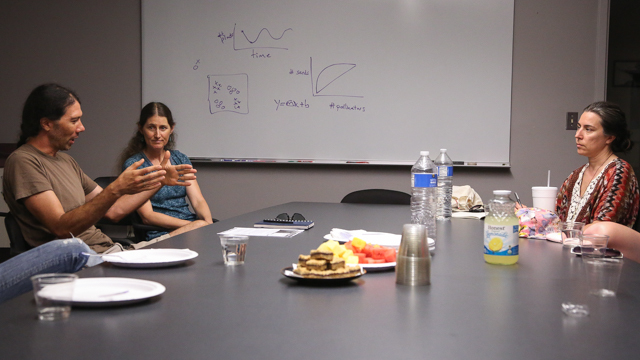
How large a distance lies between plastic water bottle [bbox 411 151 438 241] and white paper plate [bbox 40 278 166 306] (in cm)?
99

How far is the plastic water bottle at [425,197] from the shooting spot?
1745mm

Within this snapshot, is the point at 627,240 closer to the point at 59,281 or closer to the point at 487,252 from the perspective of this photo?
the point at 487,252

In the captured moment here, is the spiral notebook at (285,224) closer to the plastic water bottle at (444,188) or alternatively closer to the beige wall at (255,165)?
the plastic water bottle at (444,188)

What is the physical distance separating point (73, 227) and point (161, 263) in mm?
947

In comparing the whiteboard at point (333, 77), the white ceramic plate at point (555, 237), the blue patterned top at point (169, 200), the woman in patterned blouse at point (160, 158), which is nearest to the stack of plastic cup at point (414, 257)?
the white ceramic plate at point (555, 237)

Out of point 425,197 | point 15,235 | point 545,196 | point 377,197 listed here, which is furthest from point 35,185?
point 545,196

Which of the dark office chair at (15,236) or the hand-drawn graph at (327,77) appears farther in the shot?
the hand-drawn graph at (327,77)

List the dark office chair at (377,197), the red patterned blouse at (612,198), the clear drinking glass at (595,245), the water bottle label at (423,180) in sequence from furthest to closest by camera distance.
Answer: the dark office chair at (377,197) → the red patterned blouse at (612,198) → the water bottle label at (423,180) → the clear drinking glass at (595,245)

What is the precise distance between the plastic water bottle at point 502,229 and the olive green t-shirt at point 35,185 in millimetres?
1592

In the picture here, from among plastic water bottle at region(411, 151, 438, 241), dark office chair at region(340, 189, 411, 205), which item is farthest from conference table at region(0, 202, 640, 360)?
dark office chair at region(340, 189, 411, 205)

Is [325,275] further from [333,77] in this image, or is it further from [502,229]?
[333,77]

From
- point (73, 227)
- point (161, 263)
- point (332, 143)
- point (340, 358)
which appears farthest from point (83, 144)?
point (340, 358)

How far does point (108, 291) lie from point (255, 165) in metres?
3.24

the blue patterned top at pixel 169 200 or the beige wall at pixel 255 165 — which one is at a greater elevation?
the beige wall at pixel 255 165
